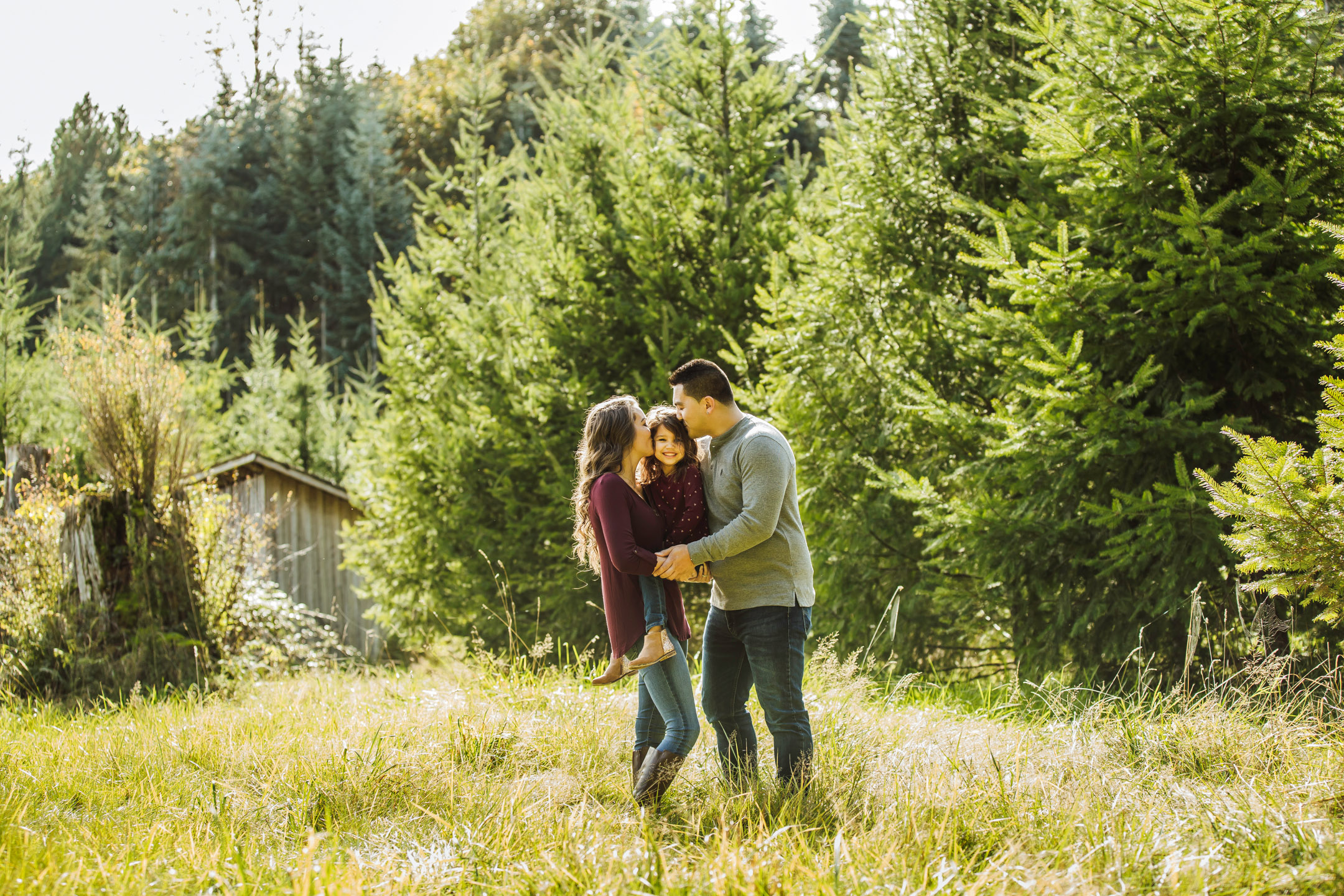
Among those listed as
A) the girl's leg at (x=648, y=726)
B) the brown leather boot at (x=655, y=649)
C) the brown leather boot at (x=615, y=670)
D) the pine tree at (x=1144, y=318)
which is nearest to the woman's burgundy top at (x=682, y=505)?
the brown leather boot at (x=655, y=649)

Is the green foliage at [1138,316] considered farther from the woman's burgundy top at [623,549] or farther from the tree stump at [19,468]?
the tree stump at [19,468]

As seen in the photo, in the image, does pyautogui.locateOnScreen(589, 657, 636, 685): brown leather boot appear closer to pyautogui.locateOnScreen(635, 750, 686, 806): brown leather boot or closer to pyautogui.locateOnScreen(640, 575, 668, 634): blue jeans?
pyautogui.locateOnScreen(640, 575, 668, 634): blue jeans

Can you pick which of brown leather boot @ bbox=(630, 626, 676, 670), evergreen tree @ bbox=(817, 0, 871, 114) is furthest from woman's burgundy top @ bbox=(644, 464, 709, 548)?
evergreen tree @ bbox=(817, 0, 871, 114)

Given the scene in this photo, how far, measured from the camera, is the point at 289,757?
15.2 ft

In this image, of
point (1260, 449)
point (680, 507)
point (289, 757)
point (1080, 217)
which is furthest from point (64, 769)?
point (1080, 217)

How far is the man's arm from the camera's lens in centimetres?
362

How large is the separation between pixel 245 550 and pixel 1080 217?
7535mm

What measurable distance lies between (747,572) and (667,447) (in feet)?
1.97

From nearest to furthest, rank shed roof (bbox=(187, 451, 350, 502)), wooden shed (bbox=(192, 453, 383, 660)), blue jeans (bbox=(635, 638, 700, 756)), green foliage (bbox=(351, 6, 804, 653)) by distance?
1. blue jeans (bbox=(635, 638, 700, 756))
2. green foliage (bbox=(351, 6, 804, 653))
3. shed roof (bbox=(187, 451, 350, 502))
4. wooden shed (bbox=(192, 453, 383, 660))

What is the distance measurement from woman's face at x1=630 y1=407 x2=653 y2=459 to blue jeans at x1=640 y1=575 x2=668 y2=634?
1.64ft

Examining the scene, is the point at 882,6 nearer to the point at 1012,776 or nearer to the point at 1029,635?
the point at 1029,635

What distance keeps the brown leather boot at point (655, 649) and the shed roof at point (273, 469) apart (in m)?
11.9

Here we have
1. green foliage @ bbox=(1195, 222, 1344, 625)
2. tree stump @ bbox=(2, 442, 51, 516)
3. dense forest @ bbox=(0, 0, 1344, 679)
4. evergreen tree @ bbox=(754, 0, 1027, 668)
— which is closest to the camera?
green foliage @ bbox=(1195, 222, 1344, 625)

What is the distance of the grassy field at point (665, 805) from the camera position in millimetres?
2965
